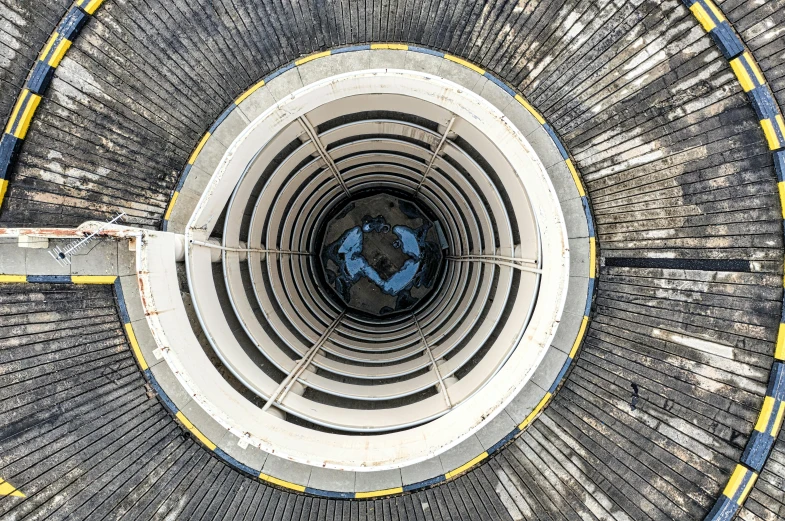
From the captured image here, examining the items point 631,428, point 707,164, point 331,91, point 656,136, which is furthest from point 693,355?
point 331,91

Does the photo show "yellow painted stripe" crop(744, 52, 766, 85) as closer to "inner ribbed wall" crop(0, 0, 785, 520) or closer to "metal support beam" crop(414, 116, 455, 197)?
→ "inner ribbed wall" crop(0, 0, 785, 520)

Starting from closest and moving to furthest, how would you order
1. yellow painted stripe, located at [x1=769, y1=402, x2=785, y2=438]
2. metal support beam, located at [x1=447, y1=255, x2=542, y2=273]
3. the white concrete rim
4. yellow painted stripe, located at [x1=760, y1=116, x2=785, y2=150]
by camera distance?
1. yellow painted stripe, located at [x1=760, y1=116, x2=785, y2=150]
2. yellow painted stripe, located at [x1=769, y1=402, x2=785, y2=438]
3. the white concrete rim
4. metal support beam, located at [x1=447, y1=255, x2=542, y2=273]

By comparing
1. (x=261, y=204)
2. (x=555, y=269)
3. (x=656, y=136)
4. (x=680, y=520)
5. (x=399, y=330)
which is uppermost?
(x=656, y=136)

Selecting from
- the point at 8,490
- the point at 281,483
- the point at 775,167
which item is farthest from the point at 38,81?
the point at 775,167

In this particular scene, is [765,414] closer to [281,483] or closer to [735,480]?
[735,480]

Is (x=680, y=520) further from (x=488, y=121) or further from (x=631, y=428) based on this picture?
(x=488, y=121)

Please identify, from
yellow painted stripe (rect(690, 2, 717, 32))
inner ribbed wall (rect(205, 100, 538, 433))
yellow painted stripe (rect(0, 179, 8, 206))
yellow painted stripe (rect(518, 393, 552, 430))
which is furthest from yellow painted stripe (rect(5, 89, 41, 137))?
yellow painted stripe (rect(690, 2, 717, 32))

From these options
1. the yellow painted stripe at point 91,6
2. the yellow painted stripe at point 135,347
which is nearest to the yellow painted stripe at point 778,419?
the yellow painted stripe at point 135,347
